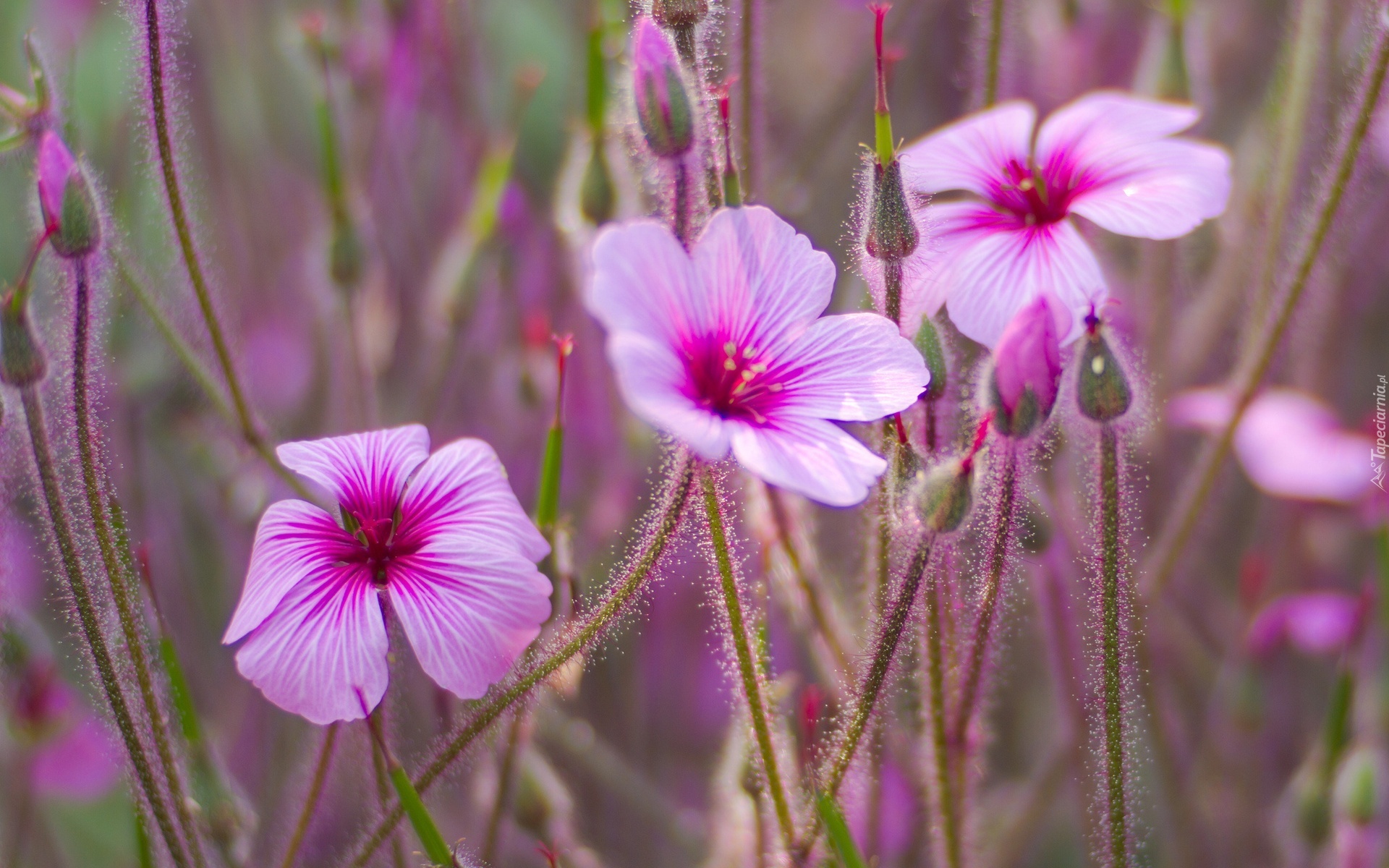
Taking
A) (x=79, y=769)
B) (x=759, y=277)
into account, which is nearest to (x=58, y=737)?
(x=79, y=769)

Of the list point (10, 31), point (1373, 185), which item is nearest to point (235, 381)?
point (10, 31)

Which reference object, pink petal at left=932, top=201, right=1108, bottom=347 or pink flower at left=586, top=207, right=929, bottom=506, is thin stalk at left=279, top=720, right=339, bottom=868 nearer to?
pink flower at left=586, top=207, right=929, bottom=506

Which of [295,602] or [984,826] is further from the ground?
[295,602]

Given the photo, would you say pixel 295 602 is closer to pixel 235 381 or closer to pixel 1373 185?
pixel 235 381

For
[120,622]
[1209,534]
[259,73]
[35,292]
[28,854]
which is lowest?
[28,854]

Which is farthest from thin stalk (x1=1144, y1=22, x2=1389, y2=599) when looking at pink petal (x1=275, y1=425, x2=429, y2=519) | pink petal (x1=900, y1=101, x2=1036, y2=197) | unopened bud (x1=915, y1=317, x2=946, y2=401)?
pink petal (x1=275, y1=425, x2=429, y2=519)

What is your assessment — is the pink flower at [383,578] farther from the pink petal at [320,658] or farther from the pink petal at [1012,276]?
the pink petal at [1012,276]

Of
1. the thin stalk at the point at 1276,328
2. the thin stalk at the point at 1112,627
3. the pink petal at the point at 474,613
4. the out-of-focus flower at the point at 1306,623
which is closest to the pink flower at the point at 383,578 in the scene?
the pink petal at the point at 474,613
